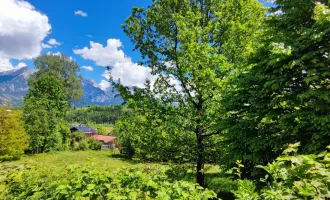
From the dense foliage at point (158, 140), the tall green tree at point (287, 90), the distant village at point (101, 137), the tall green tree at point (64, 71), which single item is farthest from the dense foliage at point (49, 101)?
the tall green tree at point (287, 90)

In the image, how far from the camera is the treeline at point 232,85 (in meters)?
6.52

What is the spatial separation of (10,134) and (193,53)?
3097cm

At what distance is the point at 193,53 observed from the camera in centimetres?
1005

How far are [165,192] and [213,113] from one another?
23.5 feet

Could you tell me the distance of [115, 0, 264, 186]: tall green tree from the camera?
33.9 ft

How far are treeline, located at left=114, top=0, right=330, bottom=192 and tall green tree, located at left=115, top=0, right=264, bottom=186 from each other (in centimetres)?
5

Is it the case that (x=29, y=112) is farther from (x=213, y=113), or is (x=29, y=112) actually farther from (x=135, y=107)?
(x=213, y=113)

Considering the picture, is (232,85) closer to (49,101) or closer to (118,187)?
(118,187)

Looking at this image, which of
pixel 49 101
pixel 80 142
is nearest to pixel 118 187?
pixel 49 101

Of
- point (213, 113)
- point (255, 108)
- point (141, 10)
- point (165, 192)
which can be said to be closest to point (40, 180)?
point (165, 192)

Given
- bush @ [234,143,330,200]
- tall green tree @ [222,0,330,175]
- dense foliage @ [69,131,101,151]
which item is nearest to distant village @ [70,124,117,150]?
dense foliage @ [69,131,101,151]

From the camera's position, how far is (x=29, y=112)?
39938 mm

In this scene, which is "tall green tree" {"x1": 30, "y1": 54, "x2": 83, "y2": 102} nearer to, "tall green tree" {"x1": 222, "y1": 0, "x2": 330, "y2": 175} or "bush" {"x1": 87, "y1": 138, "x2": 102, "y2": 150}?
"bush" {"x1": 87, "y1": 138, "x2": 102, "y2": 150}

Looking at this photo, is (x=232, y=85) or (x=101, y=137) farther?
(x=101, y=137)
